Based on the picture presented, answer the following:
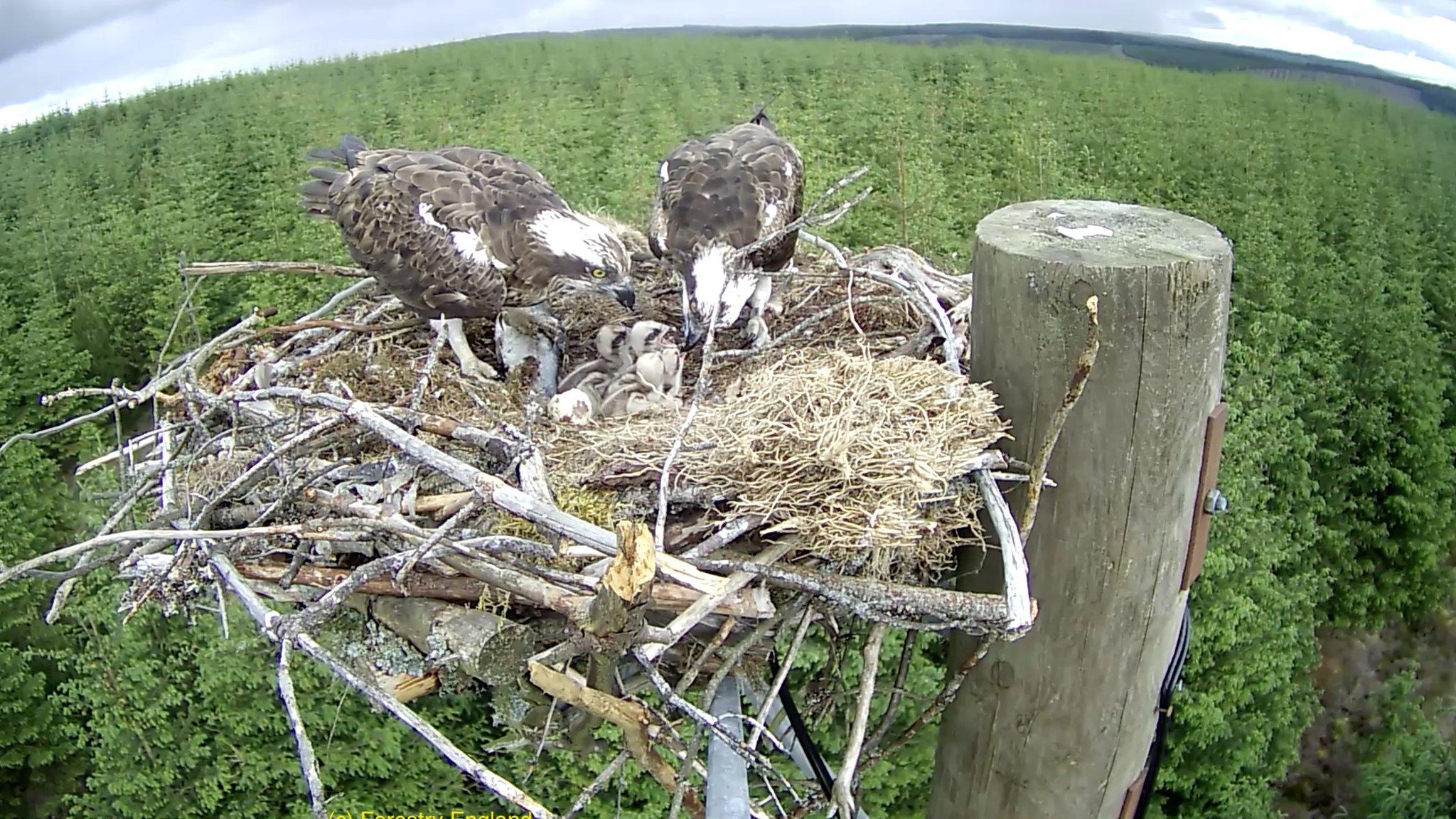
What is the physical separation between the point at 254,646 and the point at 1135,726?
8.84 m

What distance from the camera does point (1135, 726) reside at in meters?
2.13

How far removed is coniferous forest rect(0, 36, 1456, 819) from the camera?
9.45 metres

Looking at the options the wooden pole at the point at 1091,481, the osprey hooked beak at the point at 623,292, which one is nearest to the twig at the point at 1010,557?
the wooden pole at the point at 1091,481

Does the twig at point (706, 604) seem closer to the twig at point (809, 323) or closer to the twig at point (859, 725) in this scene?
the twig at point (859, 725)

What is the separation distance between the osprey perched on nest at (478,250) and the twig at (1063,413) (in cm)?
216

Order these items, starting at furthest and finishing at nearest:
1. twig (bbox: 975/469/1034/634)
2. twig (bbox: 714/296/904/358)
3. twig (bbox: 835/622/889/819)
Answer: twig (bbox: 714/296/904/358) < twig (bbox: 835/622/889/819) < twig (bbox: 975/469/1034/634)

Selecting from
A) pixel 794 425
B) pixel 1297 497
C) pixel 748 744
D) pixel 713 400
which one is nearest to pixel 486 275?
pixel 713 400

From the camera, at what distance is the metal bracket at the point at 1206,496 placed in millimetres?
1961

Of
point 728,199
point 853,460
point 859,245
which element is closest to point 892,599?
point 853,460

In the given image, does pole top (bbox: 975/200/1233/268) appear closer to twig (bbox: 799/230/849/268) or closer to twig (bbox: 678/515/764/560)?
twig (bbox: 678/515/764/560)

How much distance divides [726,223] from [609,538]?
211 centimetres

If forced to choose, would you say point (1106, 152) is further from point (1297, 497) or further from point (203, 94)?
point (203, 94)

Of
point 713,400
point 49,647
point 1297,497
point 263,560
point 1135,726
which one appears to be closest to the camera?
point 1135,726

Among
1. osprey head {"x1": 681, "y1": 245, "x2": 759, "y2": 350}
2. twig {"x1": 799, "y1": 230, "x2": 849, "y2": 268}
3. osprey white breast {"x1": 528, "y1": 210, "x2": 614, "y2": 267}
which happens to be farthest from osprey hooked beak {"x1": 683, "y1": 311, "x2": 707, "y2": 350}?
twig {"x1": 799, "y1": 230, "x2": 849, "y2": 268}
